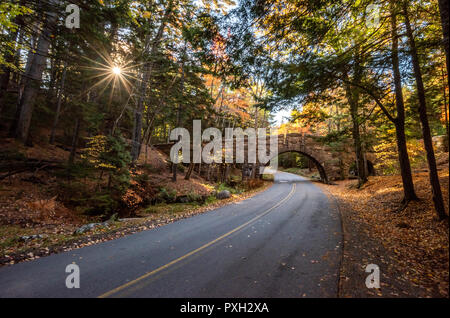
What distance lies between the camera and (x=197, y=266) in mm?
4281

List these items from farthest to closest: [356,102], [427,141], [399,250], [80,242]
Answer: [356,102], [427,141], [80,242], [399,250]

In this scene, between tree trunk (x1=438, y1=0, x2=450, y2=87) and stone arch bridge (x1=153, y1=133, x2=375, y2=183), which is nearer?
tree trunk (x1=438, y1=0, x2=450, y2=87)

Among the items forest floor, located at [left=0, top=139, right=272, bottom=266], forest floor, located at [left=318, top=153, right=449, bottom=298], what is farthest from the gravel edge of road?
forest floor, located at [left=318, top=153, right=449, bottom=298]

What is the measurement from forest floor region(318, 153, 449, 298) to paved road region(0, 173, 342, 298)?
41 cm

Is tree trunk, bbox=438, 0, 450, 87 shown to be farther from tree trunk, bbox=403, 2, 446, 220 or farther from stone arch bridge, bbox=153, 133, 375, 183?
stone arch bridge, bbox=153, 133, 375, 183

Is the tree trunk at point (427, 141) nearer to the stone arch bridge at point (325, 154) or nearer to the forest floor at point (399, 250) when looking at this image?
the forest floor at point (399, 250)

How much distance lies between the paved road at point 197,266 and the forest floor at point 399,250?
0.41 meters

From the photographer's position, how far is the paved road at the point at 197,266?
341cm

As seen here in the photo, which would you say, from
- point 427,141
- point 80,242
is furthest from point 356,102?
point 80,242

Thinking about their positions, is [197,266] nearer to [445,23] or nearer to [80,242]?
[80,242]

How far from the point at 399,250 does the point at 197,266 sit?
208 inches

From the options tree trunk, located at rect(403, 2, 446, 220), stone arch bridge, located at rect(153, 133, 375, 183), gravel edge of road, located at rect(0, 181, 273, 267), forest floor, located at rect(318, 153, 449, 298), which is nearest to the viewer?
forest floor, located at rect(318, 153, 449, 298)

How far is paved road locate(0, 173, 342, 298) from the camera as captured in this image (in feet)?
11.2

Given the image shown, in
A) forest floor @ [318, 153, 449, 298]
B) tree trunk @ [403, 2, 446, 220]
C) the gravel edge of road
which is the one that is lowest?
the gravel edge of road
